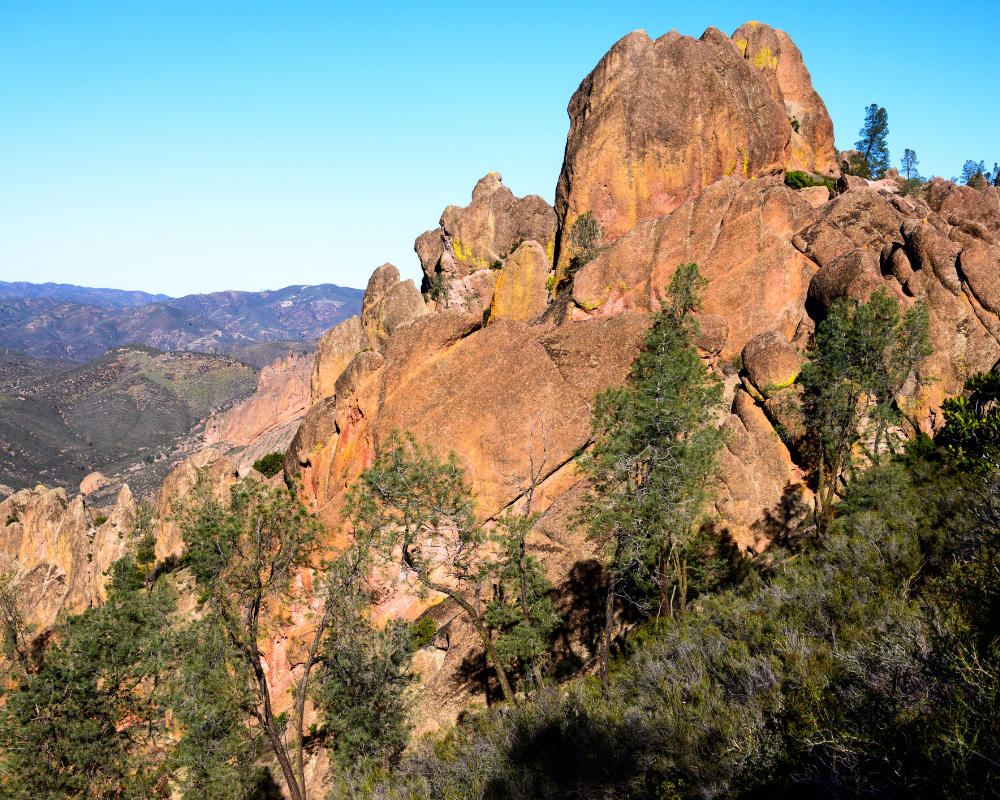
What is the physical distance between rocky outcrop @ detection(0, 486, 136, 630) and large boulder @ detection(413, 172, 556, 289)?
5317 cm

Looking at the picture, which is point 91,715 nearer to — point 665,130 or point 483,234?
point 665,130

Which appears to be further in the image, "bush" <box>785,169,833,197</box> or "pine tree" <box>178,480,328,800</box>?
"bush" <box>785,169,833,197</box>

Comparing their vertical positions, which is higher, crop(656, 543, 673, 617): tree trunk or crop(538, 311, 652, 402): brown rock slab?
crop(538, 311, 652, 402): brown rock slab

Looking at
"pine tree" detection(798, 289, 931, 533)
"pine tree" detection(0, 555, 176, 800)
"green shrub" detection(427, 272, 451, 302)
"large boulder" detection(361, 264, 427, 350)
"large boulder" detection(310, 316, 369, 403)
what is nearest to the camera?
"pine tree" detection(0, 555, 176, 800)

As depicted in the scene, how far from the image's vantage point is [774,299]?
39562 millimetres

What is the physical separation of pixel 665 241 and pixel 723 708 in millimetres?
40643

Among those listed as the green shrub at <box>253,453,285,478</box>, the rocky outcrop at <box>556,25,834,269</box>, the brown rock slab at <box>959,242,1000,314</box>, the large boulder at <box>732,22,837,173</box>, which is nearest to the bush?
the rocky outcrop at <box>556,25,834,269</box>

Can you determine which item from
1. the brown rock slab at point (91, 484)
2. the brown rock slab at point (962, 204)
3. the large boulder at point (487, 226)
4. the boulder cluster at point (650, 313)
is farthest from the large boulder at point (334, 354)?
the brown rock slab at point (91, 484)

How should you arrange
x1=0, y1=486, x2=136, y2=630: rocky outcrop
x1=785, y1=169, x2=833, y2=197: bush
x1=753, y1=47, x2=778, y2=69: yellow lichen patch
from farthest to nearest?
x1=753, y1=47, x2=778, y2=69: yellow lichen patch → x1=785, y1=169, x2=833, y2=197: bush → x1=0, y1=486, x2=136, y2=630: rocky outcrop

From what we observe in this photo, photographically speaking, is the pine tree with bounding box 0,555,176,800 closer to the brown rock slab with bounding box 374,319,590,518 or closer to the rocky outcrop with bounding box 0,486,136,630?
the brown rock slab with bounding box 374,319,590,518

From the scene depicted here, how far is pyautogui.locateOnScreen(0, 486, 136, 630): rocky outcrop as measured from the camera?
49.1 meters

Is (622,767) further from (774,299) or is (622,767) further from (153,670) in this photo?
(774,299)

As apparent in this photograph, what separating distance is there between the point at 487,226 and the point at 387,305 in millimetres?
20235

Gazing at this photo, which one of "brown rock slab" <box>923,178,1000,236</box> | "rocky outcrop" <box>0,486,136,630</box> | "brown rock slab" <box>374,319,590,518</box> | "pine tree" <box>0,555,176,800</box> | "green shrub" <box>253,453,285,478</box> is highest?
"brown rock slab" <box>923,178,1000,236</box>
